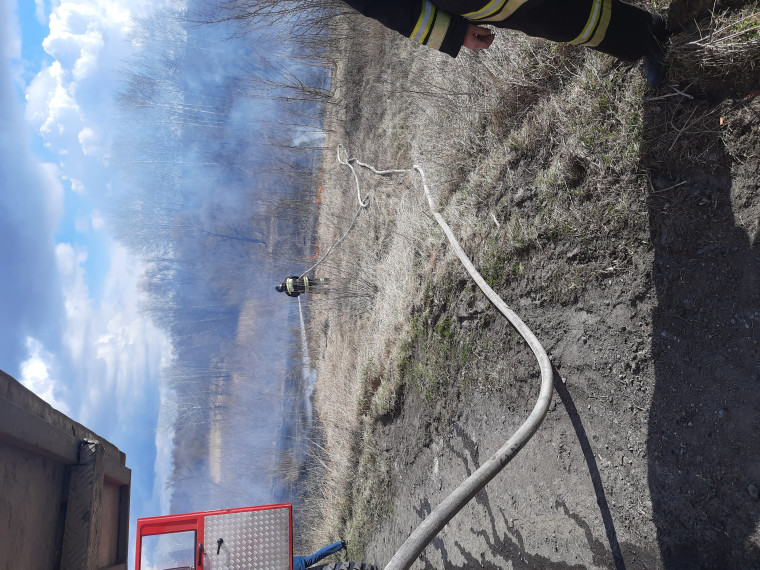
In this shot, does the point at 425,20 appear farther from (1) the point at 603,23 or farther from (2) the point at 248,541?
(2) the point at 248,541

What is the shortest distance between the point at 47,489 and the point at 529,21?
117 inches

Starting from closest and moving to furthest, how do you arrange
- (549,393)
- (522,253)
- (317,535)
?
(549,393) < (522,253) < (317,535)

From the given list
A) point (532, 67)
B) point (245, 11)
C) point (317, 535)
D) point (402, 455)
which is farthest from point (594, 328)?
point (245, 11)

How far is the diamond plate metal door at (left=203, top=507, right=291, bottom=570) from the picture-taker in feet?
15.4

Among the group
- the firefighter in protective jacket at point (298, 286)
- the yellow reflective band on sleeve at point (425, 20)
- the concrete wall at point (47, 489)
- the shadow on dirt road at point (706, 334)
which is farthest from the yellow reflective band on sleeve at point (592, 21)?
the firefighter in protective jacket at point (298, 286)

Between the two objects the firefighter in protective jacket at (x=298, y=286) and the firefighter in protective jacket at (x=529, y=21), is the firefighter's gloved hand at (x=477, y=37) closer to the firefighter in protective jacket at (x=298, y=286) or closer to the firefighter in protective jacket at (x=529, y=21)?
the firefighter in protective jacket at (x=529, y=21)

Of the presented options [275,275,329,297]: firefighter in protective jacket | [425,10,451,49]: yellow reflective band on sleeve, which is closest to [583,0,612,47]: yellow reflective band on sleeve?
[425,10,451,49]: yellow reflective band on sleeve

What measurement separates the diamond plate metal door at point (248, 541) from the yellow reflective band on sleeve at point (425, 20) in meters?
4.54

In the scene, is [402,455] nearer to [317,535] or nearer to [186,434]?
[317,535]

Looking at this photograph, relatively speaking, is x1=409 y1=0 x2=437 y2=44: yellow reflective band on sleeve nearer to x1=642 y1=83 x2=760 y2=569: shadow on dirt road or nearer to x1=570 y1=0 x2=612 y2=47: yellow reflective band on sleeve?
x1=570 y1=0 x2=612 y2=47: yellow reflective band on sleeve

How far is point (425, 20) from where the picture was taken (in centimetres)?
224

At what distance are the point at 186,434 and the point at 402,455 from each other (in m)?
10.4

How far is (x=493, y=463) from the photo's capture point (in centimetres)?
204

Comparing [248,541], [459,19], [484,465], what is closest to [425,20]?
[459,19]
